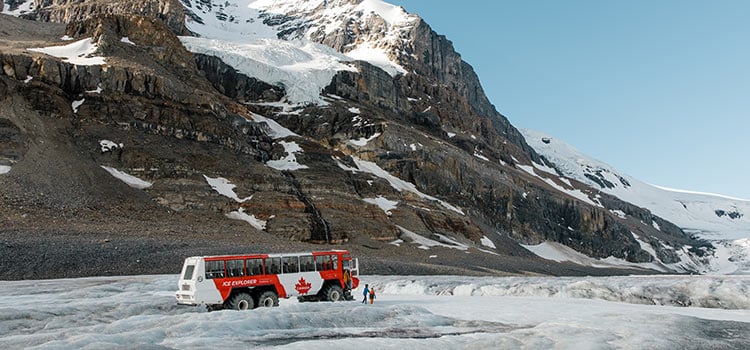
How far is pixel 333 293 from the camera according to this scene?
101 ft

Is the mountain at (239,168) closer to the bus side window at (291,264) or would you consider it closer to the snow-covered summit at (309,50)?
the snow-covered summit at (309,50)

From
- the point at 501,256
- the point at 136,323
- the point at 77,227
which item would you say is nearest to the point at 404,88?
the point at 501,256

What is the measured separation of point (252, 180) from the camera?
259 ft

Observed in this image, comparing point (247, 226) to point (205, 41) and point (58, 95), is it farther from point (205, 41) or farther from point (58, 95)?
point (205, 41)

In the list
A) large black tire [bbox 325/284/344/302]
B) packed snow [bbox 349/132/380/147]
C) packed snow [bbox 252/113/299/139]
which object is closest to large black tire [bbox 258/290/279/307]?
large black tire [bbox 325/284/344/302]

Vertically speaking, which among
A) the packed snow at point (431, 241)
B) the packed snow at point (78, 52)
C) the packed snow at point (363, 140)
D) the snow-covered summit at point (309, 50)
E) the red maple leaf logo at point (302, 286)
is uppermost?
the snow-covered summit at point (309, 50)

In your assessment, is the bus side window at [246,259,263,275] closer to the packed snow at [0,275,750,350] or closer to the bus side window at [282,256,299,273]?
the bus side window at [282,256,299,273]

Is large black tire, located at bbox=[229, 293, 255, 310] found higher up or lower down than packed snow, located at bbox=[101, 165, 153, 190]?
lower down

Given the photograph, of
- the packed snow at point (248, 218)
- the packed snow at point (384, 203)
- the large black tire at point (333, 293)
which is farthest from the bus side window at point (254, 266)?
the packed snow at point (384, 203)

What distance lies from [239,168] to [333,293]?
52761mm

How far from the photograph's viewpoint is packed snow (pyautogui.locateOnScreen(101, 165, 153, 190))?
69375mm

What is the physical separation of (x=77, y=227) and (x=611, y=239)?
12340cm

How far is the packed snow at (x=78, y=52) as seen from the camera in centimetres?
8469

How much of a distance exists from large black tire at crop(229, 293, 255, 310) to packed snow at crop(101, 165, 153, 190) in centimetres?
4723
